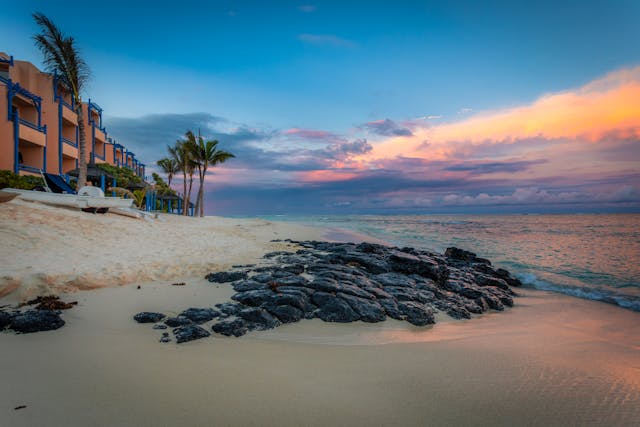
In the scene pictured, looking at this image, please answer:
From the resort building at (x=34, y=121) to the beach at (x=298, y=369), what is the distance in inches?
769

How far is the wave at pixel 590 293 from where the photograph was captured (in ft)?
27.8

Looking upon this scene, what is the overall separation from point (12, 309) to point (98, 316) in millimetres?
1329

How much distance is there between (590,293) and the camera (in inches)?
370

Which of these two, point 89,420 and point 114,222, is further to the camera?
point 114,222

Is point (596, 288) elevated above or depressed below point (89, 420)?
below

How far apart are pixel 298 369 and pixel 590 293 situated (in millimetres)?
10562

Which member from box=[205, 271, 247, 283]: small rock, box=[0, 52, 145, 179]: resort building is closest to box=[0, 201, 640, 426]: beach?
box=[205, 271, 247, 283]: small rock

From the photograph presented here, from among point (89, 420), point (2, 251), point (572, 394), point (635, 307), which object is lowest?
point (635, 307)

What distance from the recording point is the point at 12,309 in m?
4.83

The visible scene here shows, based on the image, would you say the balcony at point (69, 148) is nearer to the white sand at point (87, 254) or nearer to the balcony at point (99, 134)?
the balcony at point (99, 134)

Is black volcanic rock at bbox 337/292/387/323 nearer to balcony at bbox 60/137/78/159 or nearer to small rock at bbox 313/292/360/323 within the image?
small rock at bbox 313/292/360/323

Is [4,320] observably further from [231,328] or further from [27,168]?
[27,168]

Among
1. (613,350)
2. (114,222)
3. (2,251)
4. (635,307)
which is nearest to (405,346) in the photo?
(613,350)

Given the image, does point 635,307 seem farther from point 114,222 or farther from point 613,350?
point 114,222
